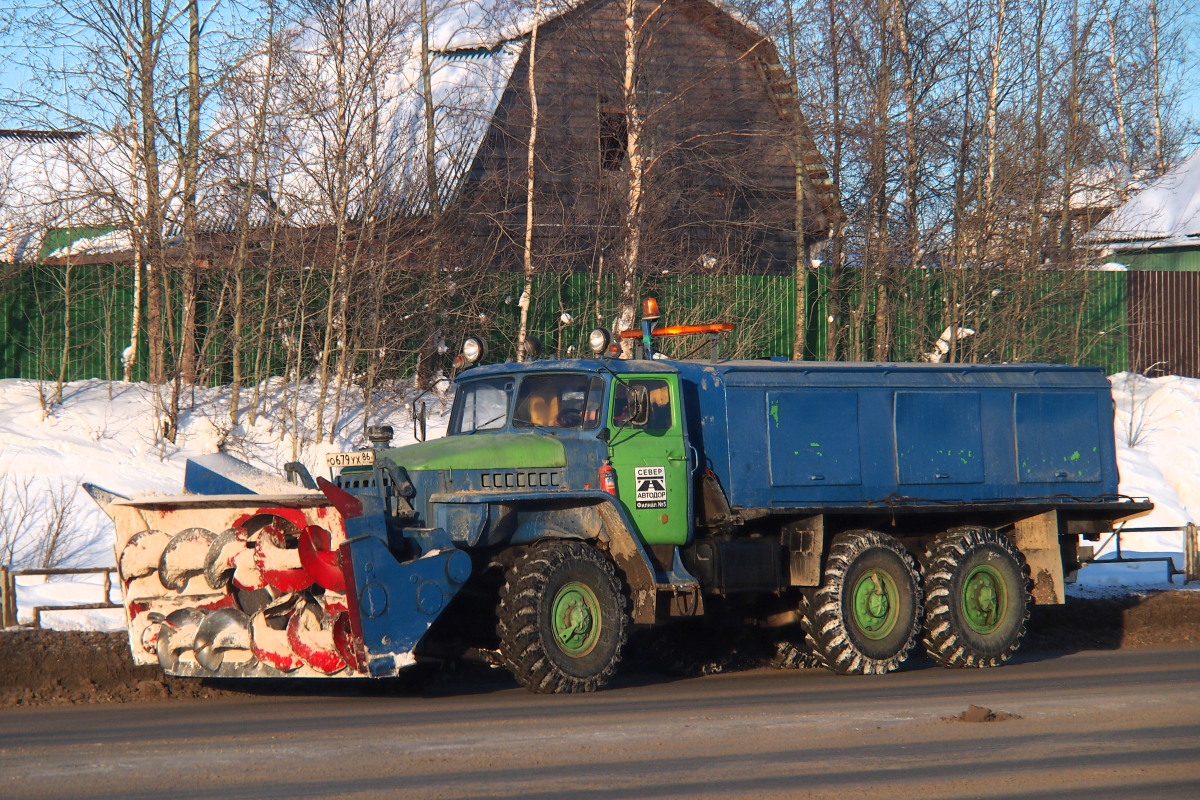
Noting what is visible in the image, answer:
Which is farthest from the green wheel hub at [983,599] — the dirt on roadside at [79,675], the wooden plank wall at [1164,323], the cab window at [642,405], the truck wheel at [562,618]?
the wooden plank wall at [1164,323]

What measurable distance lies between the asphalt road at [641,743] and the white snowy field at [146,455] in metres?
3.92

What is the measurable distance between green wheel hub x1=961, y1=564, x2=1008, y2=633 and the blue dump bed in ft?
2.45

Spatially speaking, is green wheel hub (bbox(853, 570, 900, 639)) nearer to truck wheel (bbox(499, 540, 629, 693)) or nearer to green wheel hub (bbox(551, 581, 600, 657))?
truck wheel (bbox(499, 540, 629, 693))

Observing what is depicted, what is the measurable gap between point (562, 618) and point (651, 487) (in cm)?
158

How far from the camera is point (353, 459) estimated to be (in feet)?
35.8

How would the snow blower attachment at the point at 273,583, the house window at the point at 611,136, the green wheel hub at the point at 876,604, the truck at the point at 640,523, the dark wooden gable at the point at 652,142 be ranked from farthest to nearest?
the house window at the point at 611,136
the dark wooden gable at the point at 652,142
the green wheel hub at the point at 876,604
the truck at the point at 640,523
the snow blower attachment at the point at 273,583

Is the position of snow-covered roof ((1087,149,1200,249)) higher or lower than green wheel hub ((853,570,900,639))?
higher

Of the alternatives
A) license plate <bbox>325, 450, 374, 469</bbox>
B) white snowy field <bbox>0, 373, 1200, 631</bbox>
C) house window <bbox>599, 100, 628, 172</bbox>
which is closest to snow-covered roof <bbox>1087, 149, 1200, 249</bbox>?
white snowy field <bbox>0, 373, 1200, 631</bbox>

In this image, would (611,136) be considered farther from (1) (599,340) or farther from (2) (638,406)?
(2) (638,406)

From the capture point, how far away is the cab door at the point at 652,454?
11672mm

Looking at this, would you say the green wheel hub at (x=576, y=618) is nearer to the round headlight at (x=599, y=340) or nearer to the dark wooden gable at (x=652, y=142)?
the round headlight at (x=599, y=340)

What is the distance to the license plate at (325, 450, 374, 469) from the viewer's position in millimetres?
10883

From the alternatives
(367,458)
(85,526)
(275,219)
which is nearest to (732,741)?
(367,458)

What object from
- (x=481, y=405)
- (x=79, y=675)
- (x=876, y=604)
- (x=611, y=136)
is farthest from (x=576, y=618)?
(x=611, y=136)
